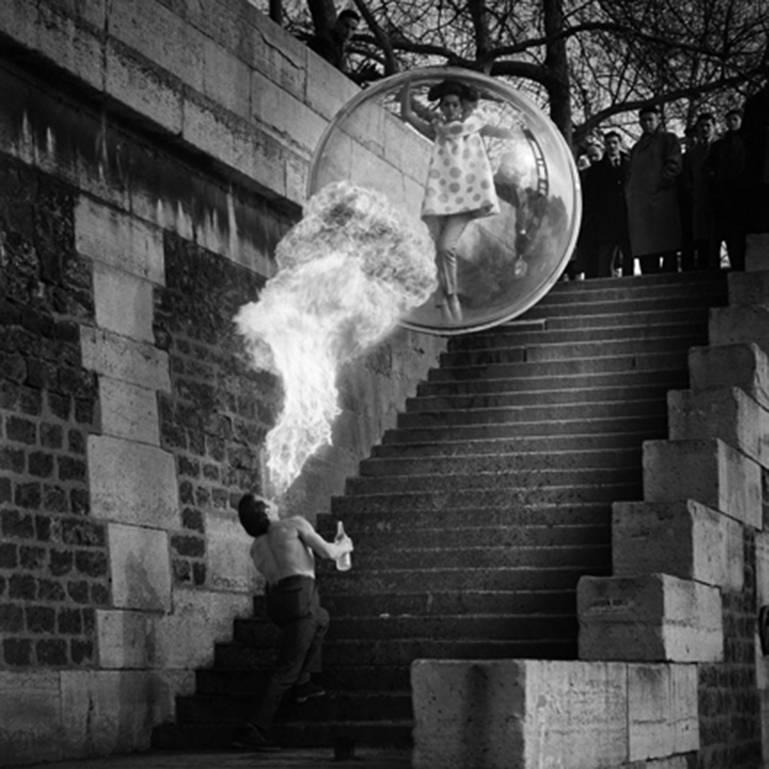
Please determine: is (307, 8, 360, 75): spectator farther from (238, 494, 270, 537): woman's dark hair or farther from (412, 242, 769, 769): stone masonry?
(238, 494, 270, 537): woman's dark hair

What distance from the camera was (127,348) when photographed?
13.0 m

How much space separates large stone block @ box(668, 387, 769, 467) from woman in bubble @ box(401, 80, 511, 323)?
1882mm

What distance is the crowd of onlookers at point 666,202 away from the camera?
62.1ft

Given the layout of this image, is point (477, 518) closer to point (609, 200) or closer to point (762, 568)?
point (762, 568)

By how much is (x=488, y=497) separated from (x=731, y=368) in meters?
1.90

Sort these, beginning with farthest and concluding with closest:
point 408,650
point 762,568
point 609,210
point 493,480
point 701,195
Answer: point 609,210, point 701,195, point 762,568, point 493,480, point 408,650

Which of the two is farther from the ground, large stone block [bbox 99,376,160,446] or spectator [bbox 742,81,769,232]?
spectator [bbox 742,81,769,232]

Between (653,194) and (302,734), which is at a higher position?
(653,194)

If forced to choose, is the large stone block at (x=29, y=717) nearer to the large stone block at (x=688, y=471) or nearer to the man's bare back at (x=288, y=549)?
the man's bare back at (x=288, y=549)

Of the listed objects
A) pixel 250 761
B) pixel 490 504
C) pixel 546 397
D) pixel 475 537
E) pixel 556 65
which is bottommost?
pixel 250 761

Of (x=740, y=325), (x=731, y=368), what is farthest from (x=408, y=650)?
(x=740, y=325)

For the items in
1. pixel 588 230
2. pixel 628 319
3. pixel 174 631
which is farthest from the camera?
pixel 588 230

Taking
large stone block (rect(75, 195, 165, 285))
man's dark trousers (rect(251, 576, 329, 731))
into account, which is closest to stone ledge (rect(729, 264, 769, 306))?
large stone block (rect(75, 195, 165, 285))

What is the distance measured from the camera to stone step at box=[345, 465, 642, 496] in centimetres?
1485
